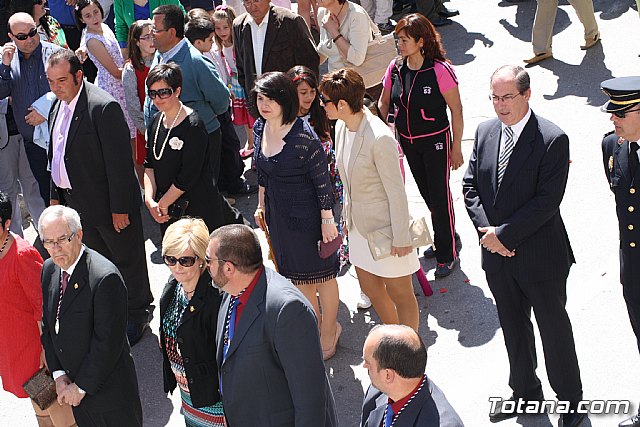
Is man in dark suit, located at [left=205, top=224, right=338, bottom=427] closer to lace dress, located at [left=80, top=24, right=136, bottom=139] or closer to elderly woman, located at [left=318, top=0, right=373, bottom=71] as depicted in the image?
elderly woman, located at [left=318, top=0, right=373, bottom=71]

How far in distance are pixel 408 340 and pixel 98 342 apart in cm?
198

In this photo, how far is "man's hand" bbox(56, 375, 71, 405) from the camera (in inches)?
199

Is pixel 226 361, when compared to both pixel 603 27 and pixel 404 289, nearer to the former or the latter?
pixel 404 289

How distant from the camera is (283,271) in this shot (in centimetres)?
633

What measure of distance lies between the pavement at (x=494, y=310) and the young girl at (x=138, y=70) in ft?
3.62

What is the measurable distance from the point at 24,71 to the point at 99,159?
5.64 feet

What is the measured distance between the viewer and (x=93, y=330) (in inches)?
196

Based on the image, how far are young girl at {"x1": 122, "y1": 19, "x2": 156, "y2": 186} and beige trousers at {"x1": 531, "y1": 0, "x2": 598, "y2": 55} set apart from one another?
434cm

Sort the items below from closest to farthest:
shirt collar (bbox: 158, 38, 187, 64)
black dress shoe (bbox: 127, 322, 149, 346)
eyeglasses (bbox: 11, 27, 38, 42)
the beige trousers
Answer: black dress shoe (bbox: 127, 322, 149, 346)
shirt collar (bbox: 158, 38, 187, 64)
eyeglasses (bbox: 11, 27, 38, 42)
the beige trousers

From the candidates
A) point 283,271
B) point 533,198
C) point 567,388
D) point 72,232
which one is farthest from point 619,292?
point 72,232

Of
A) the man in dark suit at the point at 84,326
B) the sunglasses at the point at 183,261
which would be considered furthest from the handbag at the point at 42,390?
the sunglasses at the point at 183,261

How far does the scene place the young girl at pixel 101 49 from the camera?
882 cm

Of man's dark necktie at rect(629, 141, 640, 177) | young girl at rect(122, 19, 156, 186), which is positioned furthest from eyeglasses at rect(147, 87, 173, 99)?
man's dark necktie at rect(629, 141, 640, 177)

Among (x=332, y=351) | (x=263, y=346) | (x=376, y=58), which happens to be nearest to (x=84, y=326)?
(x=263, y=346)
